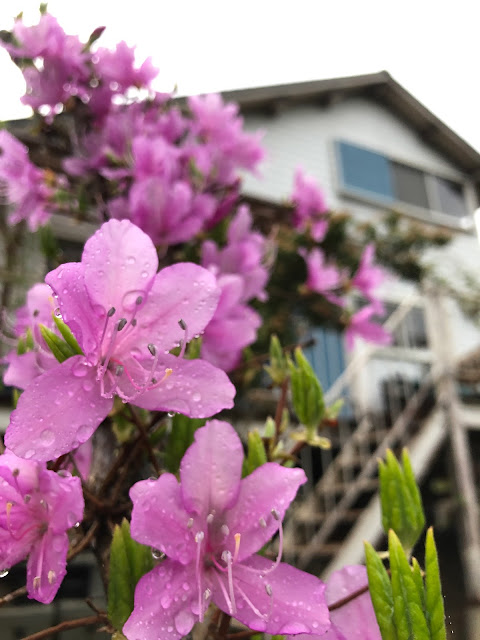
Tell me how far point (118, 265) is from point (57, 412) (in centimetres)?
12

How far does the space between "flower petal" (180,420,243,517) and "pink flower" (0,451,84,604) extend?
9 centimetres

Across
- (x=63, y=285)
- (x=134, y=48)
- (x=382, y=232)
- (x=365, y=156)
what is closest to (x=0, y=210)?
(x=134, y=48)

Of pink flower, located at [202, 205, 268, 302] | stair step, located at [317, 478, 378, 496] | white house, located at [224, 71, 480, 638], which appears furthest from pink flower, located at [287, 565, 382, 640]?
stair step, located at [317, 478, 378, 496]

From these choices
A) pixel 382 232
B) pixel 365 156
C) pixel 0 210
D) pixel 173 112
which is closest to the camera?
pixel 173 112

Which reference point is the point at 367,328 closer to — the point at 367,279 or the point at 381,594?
the point at 367,279

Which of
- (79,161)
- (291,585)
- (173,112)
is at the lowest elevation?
(291,585)

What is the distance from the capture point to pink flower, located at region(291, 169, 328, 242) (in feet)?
5.84

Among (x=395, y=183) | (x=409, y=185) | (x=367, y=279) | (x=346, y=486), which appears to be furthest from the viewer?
(x=409, y=185)

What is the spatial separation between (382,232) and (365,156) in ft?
4.83

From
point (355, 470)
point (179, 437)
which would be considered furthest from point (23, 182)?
point (355, 470)

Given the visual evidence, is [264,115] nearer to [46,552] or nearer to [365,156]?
[365,156]

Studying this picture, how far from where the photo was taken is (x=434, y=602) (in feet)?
1.43

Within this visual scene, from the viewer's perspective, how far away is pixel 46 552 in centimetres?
48

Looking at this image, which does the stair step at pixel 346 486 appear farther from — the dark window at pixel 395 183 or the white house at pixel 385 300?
the dark window at pixel 395 183
